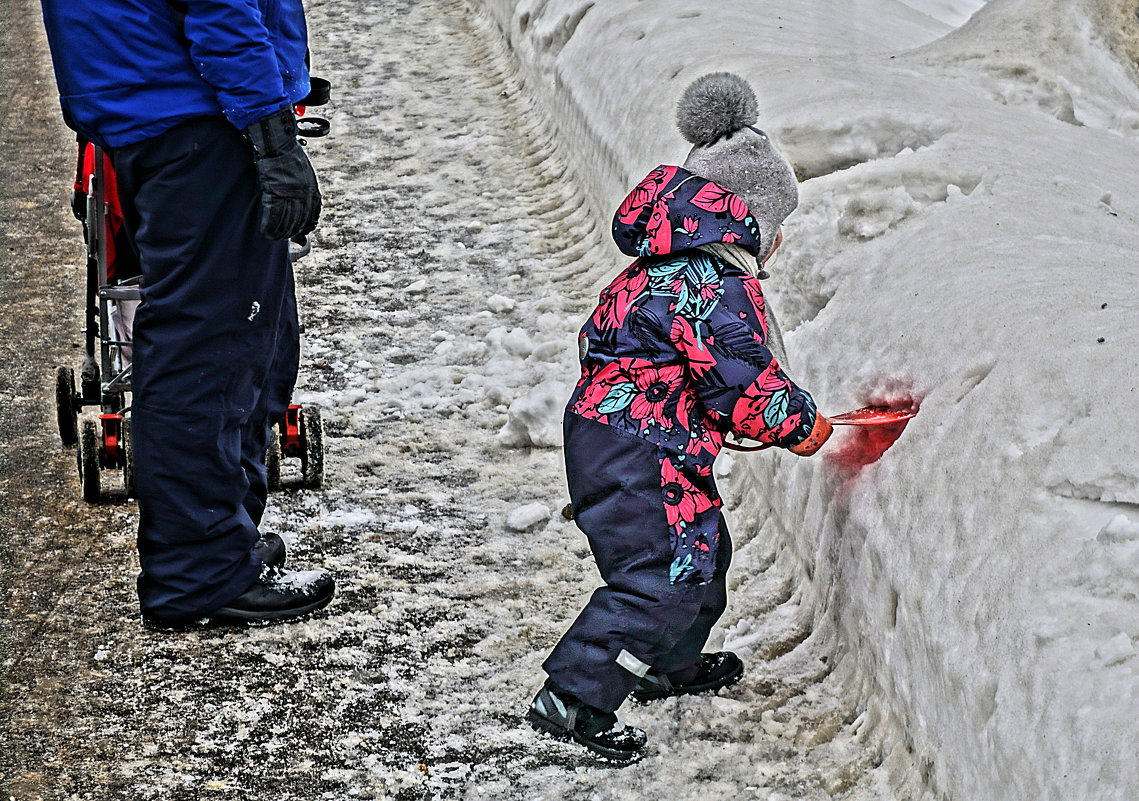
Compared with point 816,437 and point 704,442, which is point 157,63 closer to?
point 704,442

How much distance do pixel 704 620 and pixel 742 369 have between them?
74 cm

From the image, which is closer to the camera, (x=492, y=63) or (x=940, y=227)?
(x=940, y=227)

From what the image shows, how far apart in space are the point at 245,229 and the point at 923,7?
599 cm

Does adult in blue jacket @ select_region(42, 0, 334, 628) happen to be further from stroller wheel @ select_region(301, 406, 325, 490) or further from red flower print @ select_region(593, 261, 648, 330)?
red flower print @ select_region(593, 261, 648, 330)

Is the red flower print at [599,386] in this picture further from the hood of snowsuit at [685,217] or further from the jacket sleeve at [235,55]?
the jacket sleeve at [235,55]

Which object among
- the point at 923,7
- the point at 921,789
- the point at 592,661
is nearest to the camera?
the point at 921,789

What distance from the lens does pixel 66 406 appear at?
460 centimetres

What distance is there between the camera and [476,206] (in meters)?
7.14

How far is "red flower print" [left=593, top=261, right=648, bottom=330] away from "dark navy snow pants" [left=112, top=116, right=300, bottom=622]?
108 cm

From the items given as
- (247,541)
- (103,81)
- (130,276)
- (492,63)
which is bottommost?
(492,63)

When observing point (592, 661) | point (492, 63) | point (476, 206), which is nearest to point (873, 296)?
point (592, 661)

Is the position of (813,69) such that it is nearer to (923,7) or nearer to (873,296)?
(873,296)

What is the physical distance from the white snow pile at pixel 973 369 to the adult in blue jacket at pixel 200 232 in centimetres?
137

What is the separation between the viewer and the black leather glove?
3432mm
